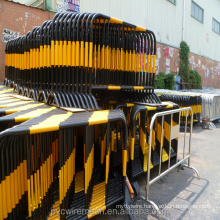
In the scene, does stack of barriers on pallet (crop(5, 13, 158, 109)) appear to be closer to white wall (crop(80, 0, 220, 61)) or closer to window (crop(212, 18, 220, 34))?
white wall (crop(80, 0, 220, 61))

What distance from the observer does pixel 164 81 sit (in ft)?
45.8

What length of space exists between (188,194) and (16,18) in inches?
286

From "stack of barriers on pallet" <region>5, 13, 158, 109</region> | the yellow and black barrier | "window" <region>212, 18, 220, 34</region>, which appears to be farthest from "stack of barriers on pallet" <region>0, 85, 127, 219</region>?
"window" <region>212, 18, 220, 34</region>

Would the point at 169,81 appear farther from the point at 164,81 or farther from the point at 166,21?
the point at 166,21

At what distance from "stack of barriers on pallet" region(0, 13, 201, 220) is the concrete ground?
10.8 inches

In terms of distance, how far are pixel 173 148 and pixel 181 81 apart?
13.4 meters

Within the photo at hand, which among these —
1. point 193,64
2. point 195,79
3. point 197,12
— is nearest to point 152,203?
point 195,79

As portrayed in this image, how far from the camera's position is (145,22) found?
12156 mm

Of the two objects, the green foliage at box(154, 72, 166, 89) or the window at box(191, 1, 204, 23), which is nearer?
the green foliage at box(154, 72, 166, 89)

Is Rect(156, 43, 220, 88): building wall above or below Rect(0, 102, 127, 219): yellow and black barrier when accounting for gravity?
above

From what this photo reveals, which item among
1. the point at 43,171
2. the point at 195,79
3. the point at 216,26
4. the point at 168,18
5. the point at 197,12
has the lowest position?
the point at 43,171

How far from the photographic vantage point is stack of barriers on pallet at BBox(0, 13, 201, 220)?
74.5 inches

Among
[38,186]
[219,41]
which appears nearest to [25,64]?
[38,186]

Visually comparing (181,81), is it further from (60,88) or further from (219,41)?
(60,88)
